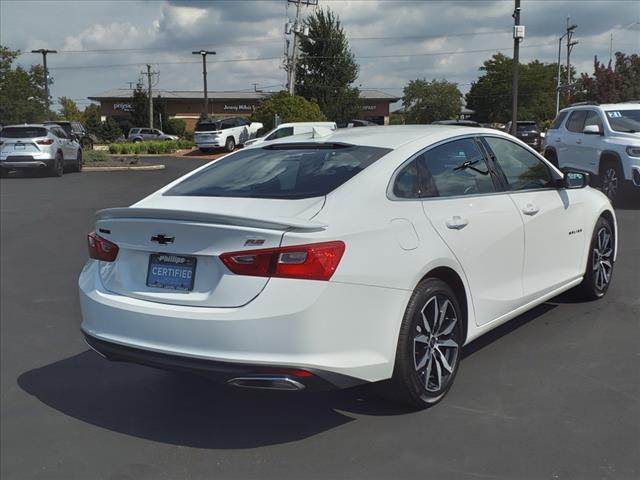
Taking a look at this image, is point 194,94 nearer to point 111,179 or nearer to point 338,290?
point 111,179

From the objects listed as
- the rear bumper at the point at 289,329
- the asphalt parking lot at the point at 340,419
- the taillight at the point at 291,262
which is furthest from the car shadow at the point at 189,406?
the taillight at the point at 291,262

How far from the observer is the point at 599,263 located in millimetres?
6148

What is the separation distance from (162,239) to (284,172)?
1000 millimetres

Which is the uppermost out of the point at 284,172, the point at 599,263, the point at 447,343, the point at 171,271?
the point at 284,172

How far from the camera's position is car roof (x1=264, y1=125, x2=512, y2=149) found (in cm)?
444

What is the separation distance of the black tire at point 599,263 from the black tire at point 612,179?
6.39 m

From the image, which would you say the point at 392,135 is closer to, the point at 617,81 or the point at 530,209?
the point at 530,209

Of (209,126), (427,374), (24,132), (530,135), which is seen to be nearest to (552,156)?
(427,374)

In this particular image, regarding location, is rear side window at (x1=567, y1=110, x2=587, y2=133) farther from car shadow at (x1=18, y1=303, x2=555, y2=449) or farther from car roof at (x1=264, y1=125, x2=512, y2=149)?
car shadow at (x1=18, y1=303, x2=555, y2=449)

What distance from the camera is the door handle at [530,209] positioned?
4.95 metres

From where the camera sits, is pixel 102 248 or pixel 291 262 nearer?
pixel 291 262

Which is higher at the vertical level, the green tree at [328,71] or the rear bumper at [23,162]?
the green tree at [328,71]

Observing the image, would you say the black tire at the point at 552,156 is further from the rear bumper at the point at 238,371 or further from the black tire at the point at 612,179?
the rear bumper at the point at 238,371

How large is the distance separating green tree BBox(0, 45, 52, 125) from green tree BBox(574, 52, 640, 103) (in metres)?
33.0
